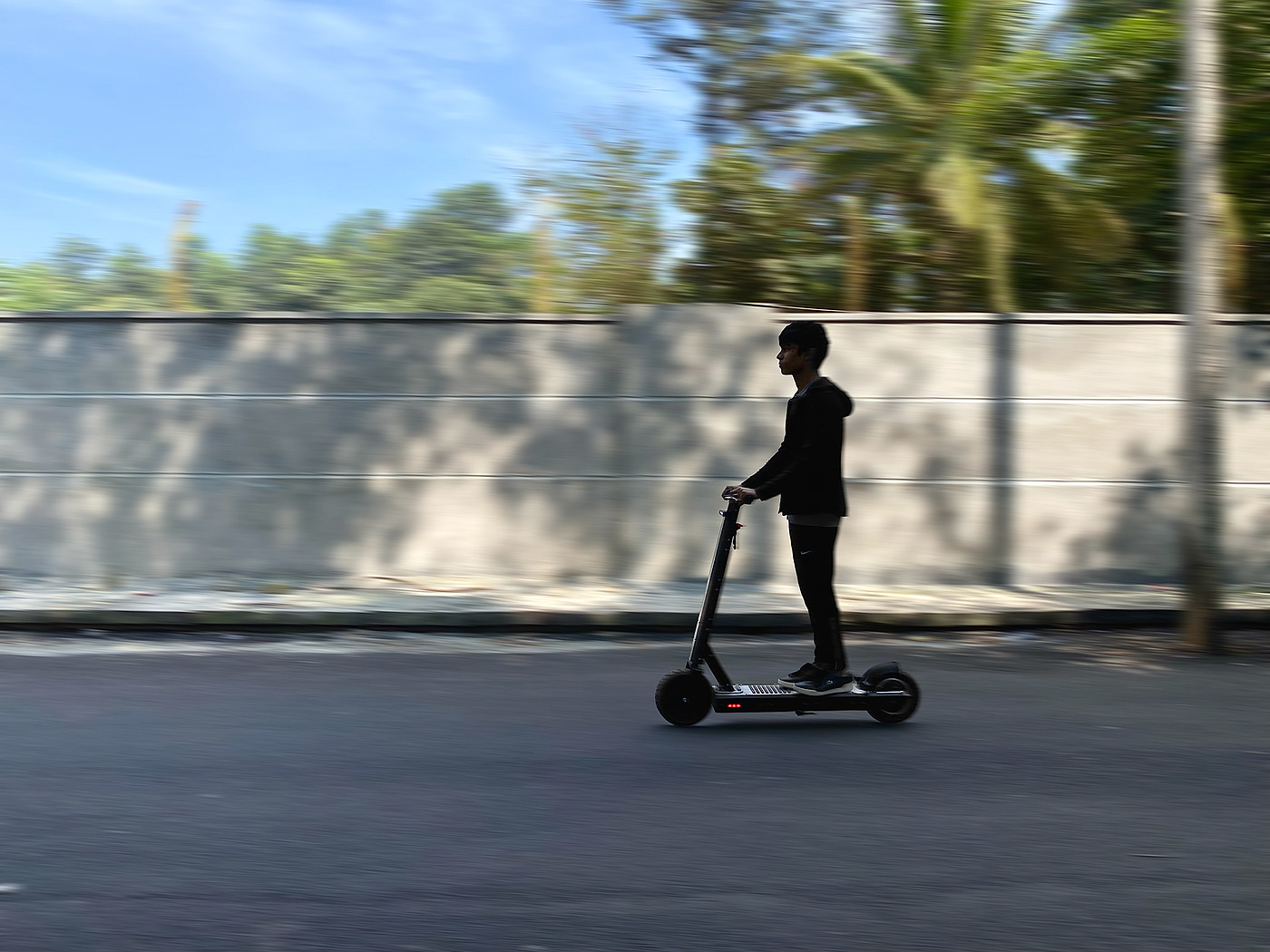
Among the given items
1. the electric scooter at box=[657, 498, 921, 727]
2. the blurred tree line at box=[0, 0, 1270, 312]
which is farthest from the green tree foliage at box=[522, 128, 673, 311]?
the electric scooter at box=[657, 498, 921, 727]

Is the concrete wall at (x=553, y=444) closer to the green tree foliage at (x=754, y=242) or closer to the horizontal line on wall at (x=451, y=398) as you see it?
the horizontal line on wall at (x=451, y=398)

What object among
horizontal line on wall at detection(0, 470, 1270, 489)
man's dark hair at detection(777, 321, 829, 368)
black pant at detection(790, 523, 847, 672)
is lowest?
black pant at detection(790, 523, 847, 672)

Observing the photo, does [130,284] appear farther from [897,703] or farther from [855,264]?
[897,703]

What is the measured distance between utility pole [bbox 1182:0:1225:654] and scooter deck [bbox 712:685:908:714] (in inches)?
142

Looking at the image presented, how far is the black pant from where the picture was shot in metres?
6.17

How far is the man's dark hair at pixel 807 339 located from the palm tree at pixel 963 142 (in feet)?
24.5

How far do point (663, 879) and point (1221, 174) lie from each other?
1132 cm

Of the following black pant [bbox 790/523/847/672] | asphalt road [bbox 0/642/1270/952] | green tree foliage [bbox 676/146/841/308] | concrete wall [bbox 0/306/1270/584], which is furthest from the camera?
green tree foliage [bbox 676/146/841/308]

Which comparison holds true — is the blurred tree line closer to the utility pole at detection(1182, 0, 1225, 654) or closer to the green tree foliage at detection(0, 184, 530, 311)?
the green tree foliage at detection(0, 184, 530, 311)

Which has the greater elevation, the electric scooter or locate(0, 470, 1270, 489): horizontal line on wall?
locate(0, 470, 1270, 489): horizontal line on wall

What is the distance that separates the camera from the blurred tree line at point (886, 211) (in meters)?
11.7

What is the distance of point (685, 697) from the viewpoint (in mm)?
6117

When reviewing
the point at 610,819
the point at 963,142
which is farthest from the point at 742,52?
A: the point at 610,819

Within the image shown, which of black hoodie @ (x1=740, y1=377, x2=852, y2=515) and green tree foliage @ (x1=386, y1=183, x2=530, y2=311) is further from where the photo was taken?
green tree foliage @ (x1=386, y1=183, x2=530, y2=311)
